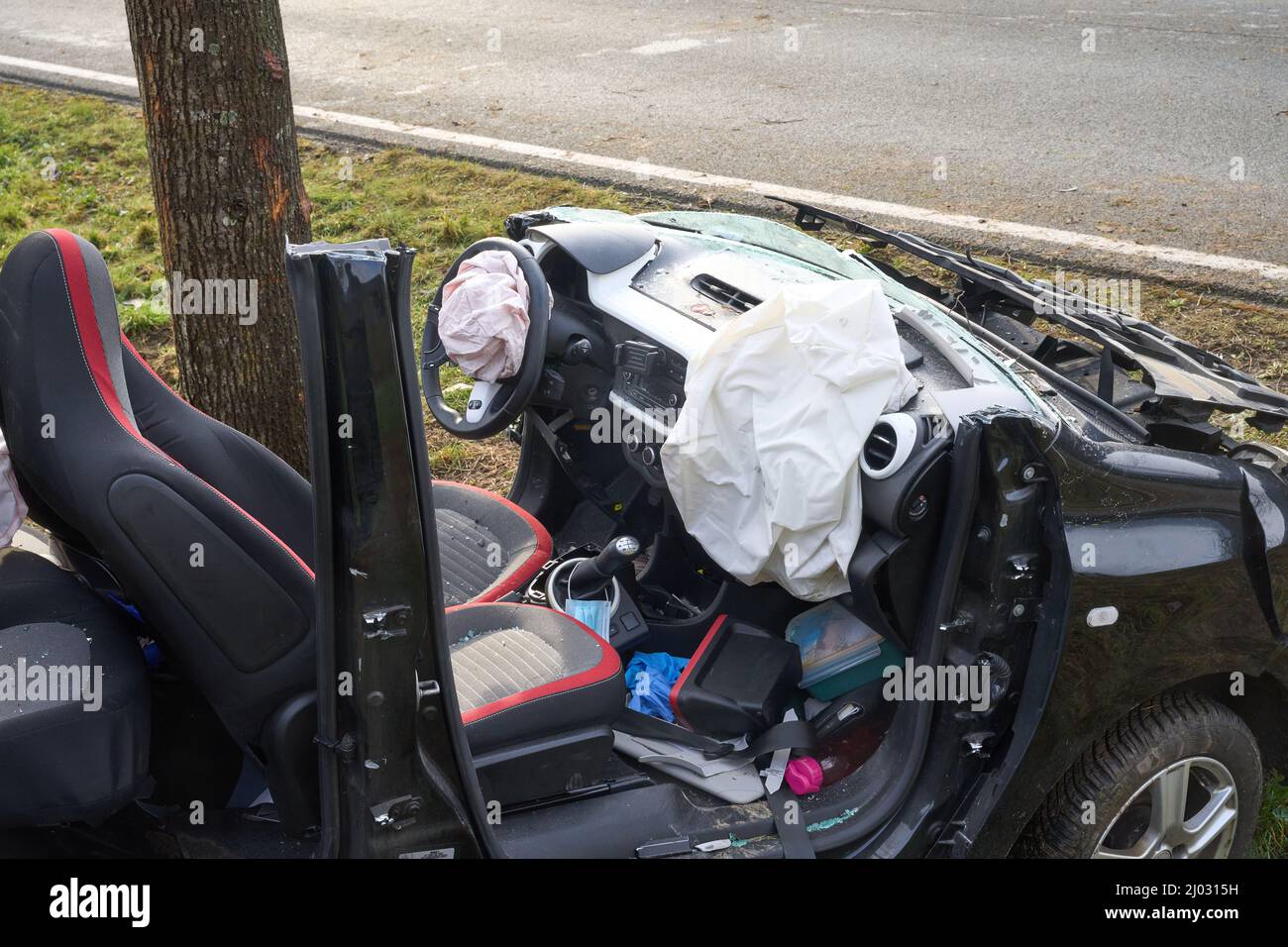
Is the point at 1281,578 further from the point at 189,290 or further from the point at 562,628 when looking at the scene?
the point at 189,290

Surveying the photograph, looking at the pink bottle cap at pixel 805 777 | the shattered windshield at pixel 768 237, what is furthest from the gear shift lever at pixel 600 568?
the shattered windshield at pixel 768 237

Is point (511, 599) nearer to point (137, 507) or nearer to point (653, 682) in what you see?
point (653, 682)

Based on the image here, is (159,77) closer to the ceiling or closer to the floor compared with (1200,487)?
closer to the ceiling

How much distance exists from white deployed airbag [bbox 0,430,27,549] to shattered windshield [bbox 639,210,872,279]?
5.84 feet

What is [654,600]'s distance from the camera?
331cm

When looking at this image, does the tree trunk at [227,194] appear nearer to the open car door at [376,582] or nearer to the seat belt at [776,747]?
the seat belt at [776,747]

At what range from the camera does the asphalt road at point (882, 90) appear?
6.46 meters

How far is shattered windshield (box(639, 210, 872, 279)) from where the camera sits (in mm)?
3094

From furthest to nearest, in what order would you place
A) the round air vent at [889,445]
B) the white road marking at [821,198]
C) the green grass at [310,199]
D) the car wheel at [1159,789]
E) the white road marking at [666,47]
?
the white road marking at [666,47] < the green grass at [310,199] < the white road marking at [821,198] < the car wheel at [1159,789] < the round air vent at [889,445]

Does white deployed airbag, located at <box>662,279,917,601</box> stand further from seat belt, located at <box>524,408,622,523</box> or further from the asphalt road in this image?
the asphalt road

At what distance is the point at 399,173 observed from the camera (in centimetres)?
738

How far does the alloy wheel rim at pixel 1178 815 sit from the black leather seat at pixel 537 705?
1.12 m

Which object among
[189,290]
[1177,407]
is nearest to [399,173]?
[189,290]

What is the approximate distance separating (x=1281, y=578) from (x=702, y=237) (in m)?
1.58
